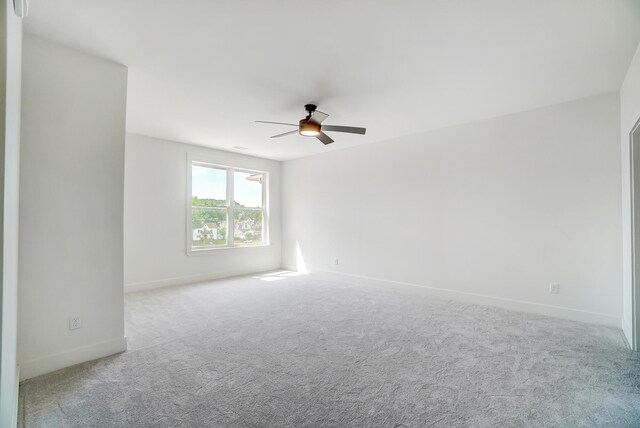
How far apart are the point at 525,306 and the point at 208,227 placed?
537cm

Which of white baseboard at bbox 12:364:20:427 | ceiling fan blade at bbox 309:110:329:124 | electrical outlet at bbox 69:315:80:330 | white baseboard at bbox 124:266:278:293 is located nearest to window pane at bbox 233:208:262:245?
white baseboard at bbox 124:266:278:293

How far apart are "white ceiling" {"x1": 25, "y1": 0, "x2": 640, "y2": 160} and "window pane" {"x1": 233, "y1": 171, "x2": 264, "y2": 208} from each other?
2.49m

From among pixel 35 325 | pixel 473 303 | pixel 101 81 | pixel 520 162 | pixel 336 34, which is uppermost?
pixel 336 34

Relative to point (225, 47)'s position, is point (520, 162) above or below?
below

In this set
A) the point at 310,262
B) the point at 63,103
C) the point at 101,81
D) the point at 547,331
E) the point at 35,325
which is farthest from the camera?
the point at 310,262

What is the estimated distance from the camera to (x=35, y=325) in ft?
7.25

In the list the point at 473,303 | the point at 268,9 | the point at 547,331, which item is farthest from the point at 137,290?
the point at 547,331

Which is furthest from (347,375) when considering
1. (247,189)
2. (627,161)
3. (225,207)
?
(247,189)

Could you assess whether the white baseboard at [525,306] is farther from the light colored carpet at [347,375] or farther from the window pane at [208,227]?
the window pane at [208,227]

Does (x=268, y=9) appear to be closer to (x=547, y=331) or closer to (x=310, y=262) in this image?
(x=547, y=331)

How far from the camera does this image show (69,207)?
238cm

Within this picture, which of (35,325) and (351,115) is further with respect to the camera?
(351,115)

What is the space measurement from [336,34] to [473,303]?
12.7 ft

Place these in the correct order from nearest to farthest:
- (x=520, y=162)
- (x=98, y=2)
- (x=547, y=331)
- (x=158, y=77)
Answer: (x=98, y=2)
(x=158, y=77)
(x=547, y=331)
(x=520, y=162)
